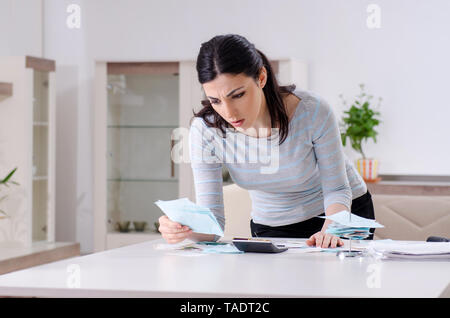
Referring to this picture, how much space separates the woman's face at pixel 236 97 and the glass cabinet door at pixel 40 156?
341cm

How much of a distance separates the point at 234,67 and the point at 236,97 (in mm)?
86

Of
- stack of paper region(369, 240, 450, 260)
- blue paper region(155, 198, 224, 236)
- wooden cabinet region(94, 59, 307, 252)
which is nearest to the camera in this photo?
stack of paper region(369, 240, 450, 260)

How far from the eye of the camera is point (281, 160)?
195cm

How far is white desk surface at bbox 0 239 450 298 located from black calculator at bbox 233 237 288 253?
33 millimetres

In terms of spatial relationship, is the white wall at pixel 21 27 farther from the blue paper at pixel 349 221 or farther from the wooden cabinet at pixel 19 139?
the blue paper at pixel 349 221

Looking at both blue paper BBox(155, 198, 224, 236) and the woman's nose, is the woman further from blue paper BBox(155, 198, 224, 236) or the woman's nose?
blue paper BBox(155, 198, 224, 236)

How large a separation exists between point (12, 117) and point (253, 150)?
10.9ft

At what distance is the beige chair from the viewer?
2.47 m

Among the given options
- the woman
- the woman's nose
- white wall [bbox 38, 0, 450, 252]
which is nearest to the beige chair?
the woman

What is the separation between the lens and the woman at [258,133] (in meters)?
1.85

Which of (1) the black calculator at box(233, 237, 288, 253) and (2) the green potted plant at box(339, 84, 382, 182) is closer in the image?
(1) the black calculator at box(233, 237, 288, 253)

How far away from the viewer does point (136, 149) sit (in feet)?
17.5

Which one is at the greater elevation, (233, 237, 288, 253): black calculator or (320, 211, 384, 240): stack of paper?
(320, 211, 384, 240): stack of paper

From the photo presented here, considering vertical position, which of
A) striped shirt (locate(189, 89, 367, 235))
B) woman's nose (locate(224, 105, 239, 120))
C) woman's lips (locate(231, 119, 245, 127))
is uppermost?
woman's nose (locate(224, 105, 239, 120))
